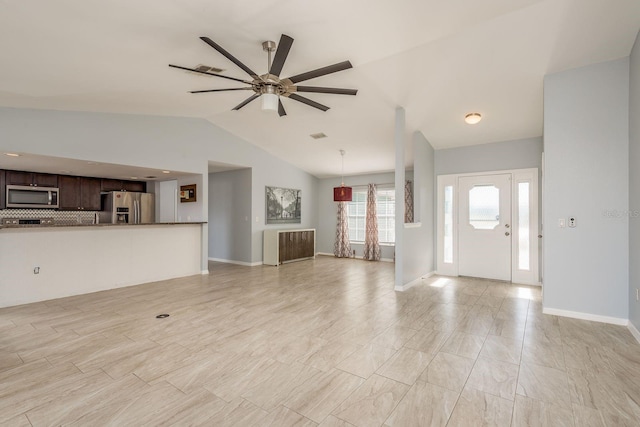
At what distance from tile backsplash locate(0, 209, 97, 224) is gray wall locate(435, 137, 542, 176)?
764cm

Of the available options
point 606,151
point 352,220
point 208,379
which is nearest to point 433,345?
point 208,379

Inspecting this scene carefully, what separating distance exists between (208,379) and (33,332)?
2262mm

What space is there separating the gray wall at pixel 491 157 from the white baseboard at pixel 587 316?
269cm

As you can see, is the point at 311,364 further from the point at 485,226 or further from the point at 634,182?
the point at 485,226

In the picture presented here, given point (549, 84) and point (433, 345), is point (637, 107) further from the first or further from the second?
point (433, 345)

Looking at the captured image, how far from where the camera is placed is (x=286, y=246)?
766 centimetres

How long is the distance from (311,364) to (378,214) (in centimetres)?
639

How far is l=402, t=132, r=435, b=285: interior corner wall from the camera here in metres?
5.07

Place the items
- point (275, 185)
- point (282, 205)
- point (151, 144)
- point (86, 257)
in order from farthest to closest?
point (282, 205), point (275, 185), point (151, 144), point (86, 257)

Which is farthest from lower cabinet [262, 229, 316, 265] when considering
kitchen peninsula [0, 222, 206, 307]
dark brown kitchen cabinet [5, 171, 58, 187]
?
dark brown kitchen cabinet [5, 171, 58, 187]

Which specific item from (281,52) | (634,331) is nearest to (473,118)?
(634,331)

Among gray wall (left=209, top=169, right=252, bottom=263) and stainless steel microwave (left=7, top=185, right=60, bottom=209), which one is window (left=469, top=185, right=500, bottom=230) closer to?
gray wall (left=209, top=169, right=252, bottom=263)

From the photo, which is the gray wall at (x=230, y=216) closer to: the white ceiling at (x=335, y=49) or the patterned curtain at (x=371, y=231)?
the white ceiling at (x=335, y=49)

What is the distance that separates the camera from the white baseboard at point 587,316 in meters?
3.34
